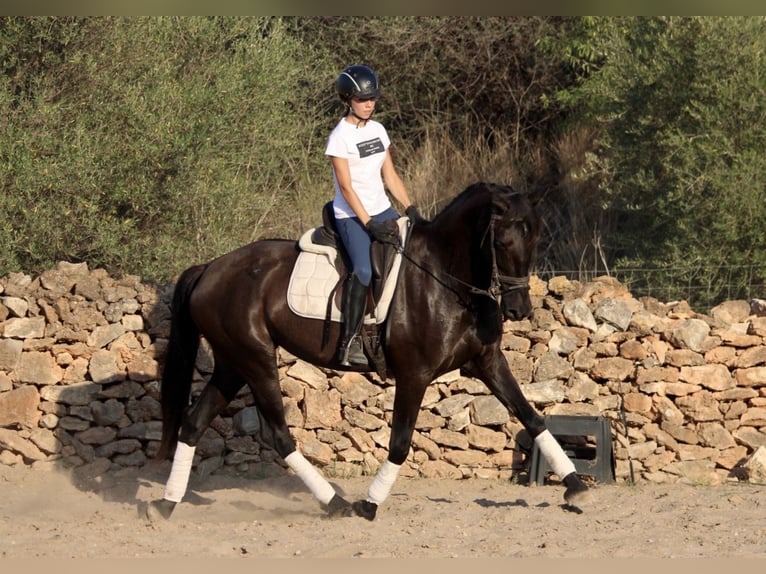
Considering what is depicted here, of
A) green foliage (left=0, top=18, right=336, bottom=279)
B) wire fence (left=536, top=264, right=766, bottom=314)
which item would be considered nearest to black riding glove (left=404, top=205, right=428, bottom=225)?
green foliage (left=0, top=18, right=336, bottom=279)

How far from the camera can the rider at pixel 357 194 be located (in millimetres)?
6816

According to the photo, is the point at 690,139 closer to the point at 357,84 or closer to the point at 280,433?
the point at 357,84

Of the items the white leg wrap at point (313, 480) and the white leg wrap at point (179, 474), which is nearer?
the white leg wrap at point (313, 480)

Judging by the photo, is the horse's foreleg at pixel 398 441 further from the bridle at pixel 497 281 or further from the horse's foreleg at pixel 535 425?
the bridle at pixel 497 281

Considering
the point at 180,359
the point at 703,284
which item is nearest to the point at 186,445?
the point at 180,359

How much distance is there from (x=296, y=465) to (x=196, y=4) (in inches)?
152

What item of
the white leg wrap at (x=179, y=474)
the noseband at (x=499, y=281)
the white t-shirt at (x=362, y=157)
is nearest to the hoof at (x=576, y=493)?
the noseband at (x=499, y=281)

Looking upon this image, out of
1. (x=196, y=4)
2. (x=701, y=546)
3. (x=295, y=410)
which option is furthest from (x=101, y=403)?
(x=701, y=546)

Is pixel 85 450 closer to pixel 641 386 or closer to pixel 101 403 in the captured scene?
pixel 101 403

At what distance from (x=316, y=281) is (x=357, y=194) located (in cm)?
65

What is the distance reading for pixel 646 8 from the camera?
9.33 metres

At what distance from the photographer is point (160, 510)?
23.9ft

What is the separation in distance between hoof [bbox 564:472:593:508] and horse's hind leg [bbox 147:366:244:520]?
2.44 m

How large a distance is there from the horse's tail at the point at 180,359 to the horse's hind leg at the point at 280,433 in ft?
2.21
